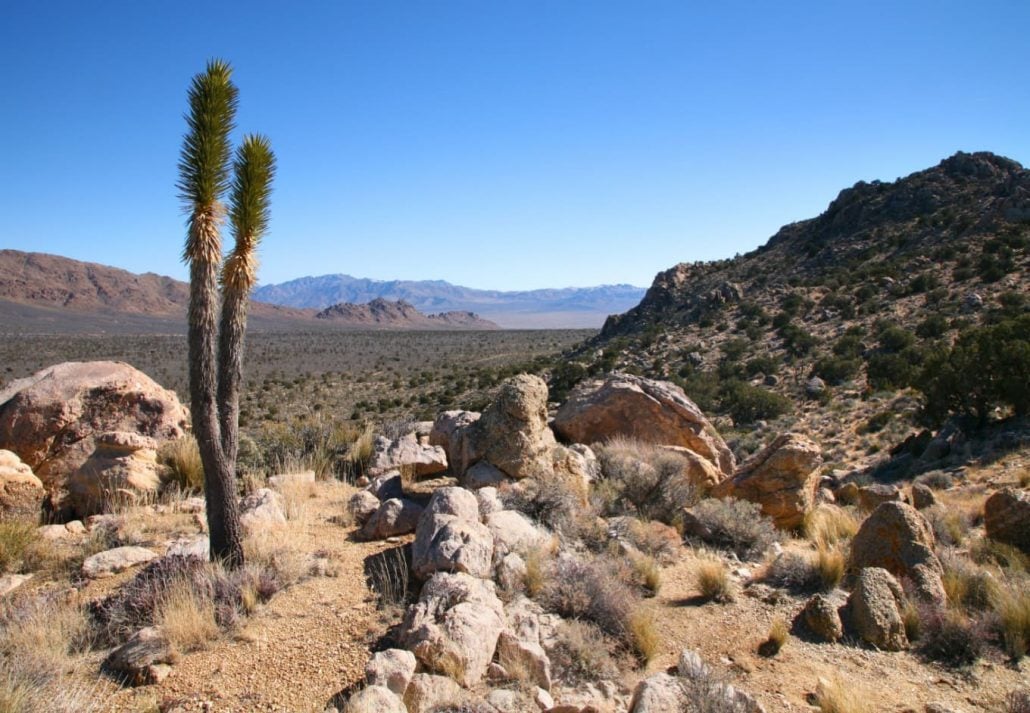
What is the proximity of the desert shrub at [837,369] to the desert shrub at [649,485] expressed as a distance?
55.7 ft

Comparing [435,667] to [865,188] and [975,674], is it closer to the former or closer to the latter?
[975,674]

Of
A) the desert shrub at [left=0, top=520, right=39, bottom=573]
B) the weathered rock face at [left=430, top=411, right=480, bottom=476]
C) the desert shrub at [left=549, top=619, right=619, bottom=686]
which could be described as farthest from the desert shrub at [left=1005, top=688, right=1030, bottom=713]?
→ the desert shrub at [left=0, top=520, right=39, bottom=573]

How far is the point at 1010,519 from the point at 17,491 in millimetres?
12393

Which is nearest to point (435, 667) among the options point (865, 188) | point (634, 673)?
point (634, 673)

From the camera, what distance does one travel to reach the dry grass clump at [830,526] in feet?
28.3

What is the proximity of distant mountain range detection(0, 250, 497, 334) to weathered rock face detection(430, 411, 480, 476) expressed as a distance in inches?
3764

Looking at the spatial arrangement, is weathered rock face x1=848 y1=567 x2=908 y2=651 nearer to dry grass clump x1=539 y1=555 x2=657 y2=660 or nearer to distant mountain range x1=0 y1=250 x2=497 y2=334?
dry grass clump x1=539 y1=555 x2=657 y2=660

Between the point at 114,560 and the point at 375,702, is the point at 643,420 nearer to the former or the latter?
the point at 375,702

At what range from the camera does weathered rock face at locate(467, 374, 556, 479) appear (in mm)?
9094

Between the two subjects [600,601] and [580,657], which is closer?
[580,657]

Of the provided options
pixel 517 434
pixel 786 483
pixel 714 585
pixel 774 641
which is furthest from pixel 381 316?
pixel 774 641

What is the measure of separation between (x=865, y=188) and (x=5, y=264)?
162 m

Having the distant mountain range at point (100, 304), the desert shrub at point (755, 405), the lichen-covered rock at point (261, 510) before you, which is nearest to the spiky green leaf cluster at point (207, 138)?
the lichen-covered rock at point (261, 510)

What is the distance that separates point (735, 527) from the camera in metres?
8.26
